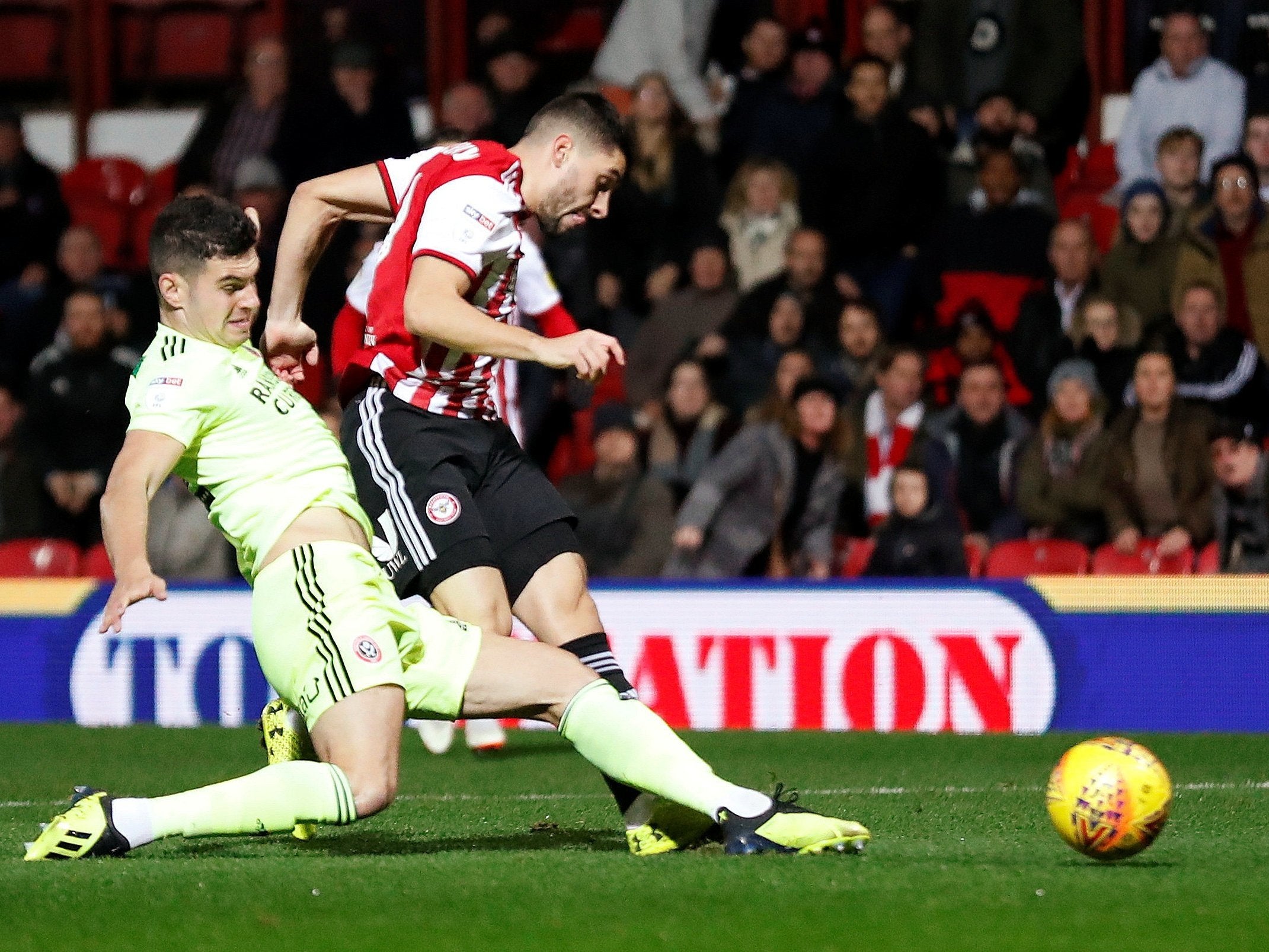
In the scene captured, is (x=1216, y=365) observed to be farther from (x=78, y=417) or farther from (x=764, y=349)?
(x=78, y=417)

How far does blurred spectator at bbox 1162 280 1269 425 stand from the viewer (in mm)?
10414

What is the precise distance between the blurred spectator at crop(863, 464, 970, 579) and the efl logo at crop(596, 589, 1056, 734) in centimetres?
71

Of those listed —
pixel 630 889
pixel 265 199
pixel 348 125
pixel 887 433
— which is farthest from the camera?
pixel 348 125

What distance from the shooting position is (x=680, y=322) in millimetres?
11625

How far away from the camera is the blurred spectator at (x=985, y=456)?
10.4 m

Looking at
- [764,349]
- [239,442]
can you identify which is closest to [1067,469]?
[764,349]

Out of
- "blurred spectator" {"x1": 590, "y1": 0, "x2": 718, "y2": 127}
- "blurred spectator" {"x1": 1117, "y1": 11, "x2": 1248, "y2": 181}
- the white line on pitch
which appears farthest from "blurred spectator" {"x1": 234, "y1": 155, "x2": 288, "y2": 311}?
the white line on pitch

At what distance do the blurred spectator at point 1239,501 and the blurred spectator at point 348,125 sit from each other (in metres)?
5.44

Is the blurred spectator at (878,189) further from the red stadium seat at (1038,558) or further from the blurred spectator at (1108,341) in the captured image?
the red stadium seat at (1038,558)

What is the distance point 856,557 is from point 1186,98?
3513 millimetres

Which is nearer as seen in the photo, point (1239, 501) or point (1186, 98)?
point (1239, 501)

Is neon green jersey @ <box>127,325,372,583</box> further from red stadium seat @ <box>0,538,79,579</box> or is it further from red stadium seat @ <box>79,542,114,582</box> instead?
red stadium seat @ <box>0,538,79,579</box>

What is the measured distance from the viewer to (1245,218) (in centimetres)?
1084

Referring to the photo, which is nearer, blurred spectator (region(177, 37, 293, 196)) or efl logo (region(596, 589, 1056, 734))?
efl logo (region(596, 589, 1056, 734))
